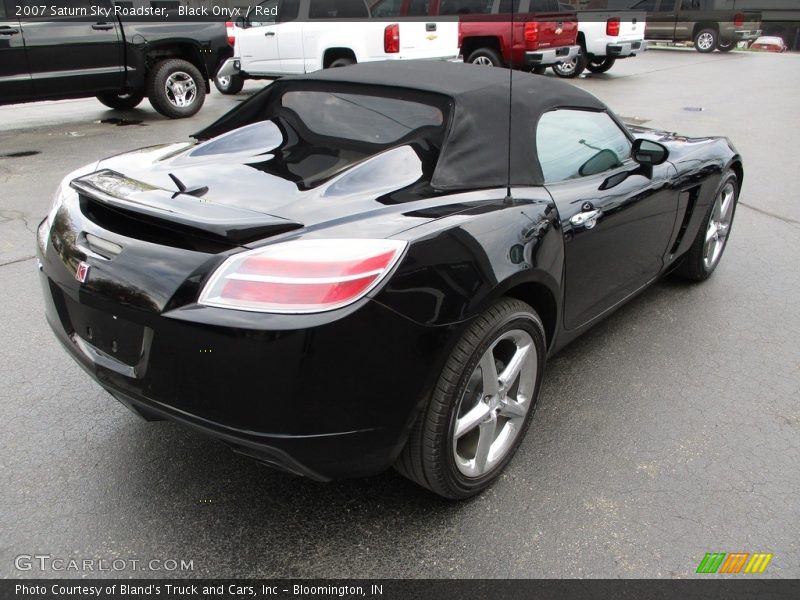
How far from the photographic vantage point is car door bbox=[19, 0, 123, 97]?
27.2ft

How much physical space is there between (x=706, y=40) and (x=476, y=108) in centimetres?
2553

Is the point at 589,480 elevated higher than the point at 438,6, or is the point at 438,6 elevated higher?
the point at 438,6

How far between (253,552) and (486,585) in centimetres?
77

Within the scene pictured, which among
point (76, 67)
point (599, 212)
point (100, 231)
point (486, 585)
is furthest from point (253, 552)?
point (76, 67)

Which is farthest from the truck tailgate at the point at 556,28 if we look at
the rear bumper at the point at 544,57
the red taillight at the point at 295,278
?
the red taillight at the point at 295,278

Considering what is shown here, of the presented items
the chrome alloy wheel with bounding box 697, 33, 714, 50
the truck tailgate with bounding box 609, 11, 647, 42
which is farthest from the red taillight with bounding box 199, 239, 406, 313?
the chrome alloy wheel with bounding box 697, 33, 714, 50

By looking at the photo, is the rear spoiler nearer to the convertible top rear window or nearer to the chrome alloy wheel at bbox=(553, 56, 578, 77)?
the convertible top rear window

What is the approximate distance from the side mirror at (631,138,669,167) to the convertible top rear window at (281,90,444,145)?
4.12 ft

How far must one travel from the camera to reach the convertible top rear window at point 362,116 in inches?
106

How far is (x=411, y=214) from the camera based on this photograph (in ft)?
7.18

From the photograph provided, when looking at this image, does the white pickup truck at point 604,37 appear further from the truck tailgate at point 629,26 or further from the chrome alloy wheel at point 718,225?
the chrome alloy wheel at point 718,225

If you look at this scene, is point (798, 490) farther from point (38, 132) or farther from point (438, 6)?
point (438, 6)

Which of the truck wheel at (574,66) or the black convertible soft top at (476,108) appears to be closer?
the black convertible soft top at (476,108)

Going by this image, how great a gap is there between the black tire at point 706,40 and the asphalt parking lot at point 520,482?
2362cm
